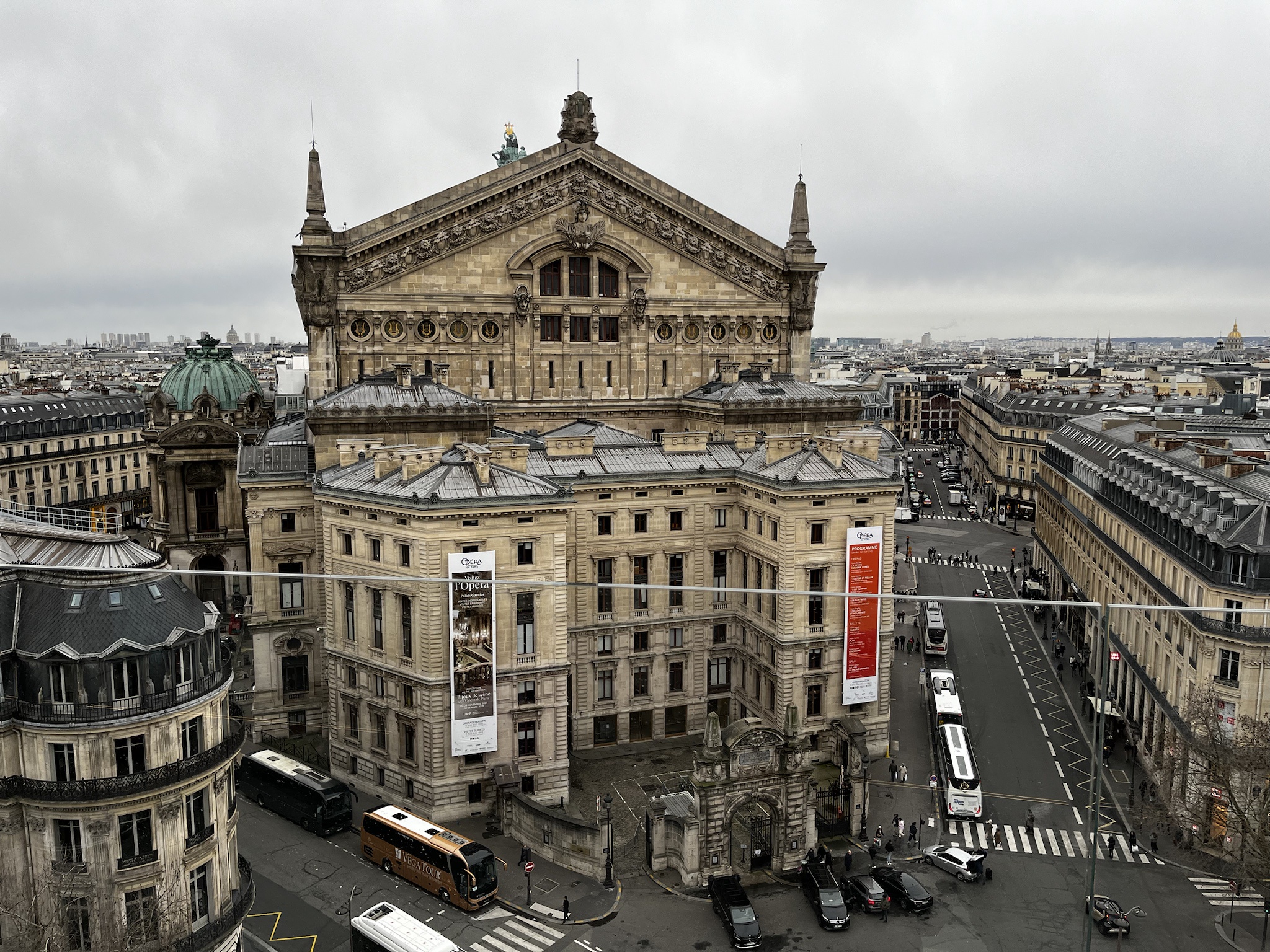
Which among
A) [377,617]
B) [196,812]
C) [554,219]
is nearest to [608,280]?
[554,219]

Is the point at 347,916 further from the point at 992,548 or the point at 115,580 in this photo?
the point at 992,548

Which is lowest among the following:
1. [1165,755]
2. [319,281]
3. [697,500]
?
[1165,755]

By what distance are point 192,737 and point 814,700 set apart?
38.5 meters

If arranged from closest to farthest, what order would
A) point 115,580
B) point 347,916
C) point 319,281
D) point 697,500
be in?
point 115,580 → point 347,916 → point 697,500 → point 319,281

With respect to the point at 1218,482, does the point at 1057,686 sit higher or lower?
lower

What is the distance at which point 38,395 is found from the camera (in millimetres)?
139000

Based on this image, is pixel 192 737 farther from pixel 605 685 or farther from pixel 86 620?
pixel 605 685

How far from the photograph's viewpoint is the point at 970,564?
124m


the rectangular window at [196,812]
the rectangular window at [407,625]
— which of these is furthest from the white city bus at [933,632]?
the rectangular window at [196,812]

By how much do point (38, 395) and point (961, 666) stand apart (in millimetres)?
119758

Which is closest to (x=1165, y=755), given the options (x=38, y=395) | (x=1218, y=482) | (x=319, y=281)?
(x=1218, y=482)

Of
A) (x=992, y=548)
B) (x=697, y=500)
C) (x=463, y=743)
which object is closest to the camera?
(x=463, y=743)

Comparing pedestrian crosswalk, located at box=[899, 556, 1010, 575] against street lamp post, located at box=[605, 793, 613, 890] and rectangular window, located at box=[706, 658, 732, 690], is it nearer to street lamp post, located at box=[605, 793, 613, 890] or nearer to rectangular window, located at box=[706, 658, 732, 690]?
rectangular window, located at box=[706, 658, 732, 690]

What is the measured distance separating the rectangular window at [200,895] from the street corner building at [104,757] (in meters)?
0.05
